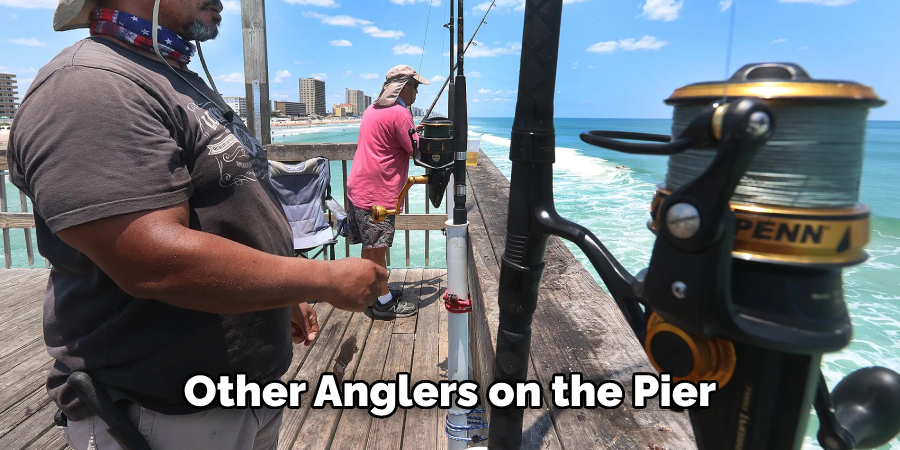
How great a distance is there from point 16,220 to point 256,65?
234 cm

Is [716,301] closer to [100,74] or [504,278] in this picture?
[504,278]

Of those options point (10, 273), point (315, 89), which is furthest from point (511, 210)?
point (315, 89)

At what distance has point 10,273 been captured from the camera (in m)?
4.05

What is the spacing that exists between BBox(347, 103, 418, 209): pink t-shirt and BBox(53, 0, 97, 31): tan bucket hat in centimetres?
246

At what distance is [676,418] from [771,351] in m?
0.54

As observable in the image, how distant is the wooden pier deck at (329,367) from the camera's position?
221 cm

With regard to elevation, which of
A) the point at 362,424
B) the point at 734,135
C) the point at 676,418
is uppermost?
the point at 734,135

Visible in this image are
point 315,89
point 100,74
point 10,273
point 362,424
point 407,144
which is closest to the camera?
point 100,74

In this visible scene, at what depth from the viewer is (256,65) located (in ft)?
12.9

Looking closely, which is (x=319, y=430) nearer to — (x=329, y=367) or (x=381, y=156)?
(x=329, y=367)

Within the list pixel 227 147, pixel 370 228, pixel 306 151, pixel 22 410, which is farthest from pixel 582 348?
pixel 306 151

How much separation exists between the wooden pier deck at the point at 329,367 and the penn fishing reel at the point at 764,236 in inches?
73.6

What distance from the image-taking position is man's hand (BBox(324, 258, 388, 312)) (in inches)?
42.8

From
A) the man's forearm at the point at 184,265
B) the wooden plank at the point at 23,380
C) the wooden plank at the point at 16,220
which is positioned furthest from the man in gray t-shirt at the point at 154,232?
the wooden plank at the point at 16,220
